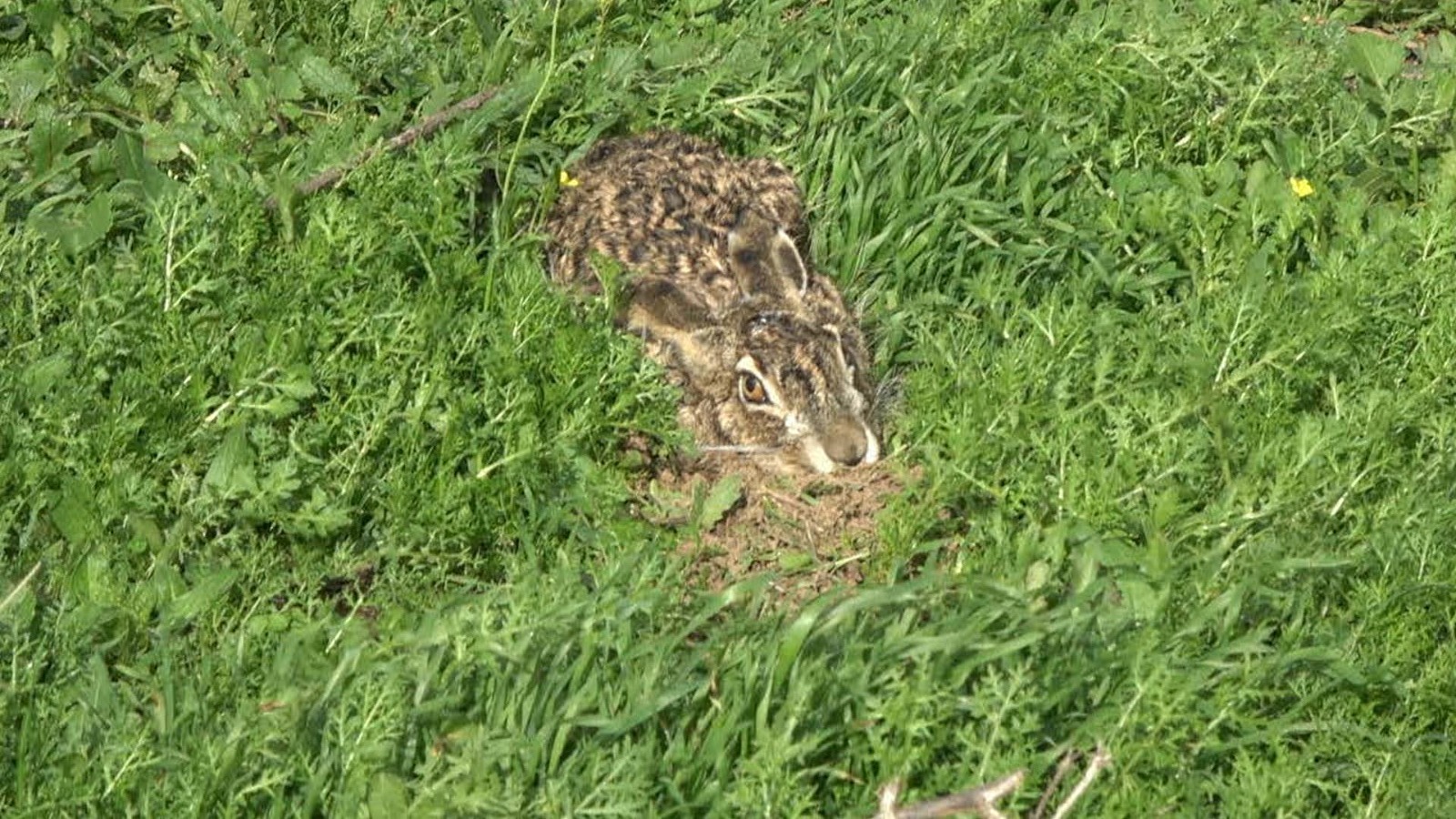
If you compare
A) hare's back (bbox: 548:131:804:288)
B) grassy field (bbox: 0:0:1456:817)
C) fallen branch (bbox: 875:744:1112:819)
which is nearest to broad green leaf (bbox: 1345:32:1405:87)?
grassy field (bbox: 0:0:1456:817)

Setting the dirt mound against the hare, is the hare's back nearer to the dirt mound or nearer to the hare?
the hare

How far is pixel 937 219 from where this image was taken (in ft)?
25.9

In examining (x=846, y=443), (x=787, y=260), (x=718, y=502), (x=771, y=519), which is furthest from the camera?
(x=787, y=260)

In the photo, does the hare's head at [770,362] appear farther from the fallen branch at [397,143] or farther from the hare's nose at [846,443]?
the fallen branch at [397,143]

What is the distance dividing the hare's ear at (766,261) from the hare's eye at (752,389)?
34 centimetres

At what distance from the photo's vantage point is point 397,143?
7.48m

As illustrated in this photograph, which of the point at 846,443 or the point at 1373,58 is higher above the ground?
the point at 1373,58

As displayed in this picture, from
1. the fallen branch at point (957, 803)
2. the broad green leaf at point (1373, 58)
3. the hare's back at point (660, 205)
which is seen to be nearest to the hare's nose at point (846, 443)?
the hare's back at point (660, 205)

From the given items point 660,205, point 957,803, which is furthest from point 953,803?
point 660,205

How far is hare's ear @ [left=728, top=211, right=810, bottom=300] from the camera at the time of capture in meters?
7.71

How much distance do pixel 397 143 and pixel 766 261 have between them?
129 centimetres

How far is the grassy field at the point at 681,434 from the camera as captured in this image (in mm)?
5410

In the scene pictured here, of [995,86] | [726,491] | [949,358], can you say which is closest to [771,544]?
[726,491]

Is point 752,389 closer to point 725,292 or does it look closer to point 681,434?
point 725,292
